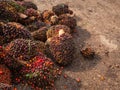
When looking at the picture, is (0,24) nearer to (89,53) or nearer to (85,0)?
(89,53)

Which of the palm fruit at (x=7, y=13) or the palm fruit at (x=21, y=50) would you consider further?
the palm fruit at (x=7, y=13)

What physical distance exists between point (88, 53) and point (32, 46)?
164cm

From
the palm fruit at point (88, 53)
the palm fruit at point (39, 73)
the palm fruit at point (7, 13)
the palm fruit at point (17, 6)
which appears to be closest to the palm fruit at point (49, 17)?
the palm fruit at point (17, 6)

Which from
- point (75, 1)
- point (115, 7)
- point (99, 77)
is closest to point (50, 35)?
point (99, 77)

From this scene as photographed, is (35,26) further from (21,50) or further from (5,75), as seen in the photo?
(5,75)

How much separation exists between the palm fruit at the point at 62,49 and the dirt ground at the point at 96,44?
0.75ft

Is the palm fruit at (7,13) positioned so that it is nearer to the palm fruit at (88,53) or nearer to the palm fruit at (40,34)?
the palm fruit at (40,34)

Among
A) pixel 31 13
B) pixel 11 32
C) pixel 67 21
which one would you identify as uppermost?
pixel 11 32

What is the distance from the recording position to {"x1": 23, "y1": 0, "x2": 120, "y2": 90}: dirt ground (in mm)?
5449

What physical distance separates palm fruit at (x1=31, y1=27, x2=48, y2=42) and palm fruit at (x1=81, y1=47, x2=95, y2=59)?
42.0 inches

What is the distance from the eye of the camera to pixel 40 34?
6.26 meters

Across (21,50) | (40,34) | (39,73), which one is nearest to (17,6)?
(40,34)

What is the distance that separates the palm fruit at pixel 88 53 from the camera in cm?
617

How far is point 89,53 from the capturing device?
20.2 ft
